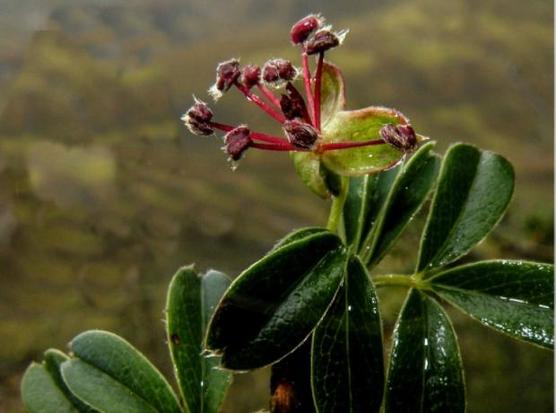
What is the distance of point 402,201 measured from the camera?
56 centimetres

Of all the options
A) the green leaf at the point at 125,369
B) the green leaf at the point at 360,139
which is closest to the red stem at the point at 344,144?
the green leaf at the point at 360,139

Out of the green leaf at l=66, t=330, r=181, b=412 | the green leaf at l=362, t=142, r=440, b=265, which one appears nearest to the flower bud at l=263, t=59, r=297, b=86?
the green leaf at l=362, t=142, r=440, b=265

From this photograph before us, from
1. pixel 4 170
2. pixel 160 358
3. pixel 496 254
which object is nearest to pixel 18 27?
pixel 4 170

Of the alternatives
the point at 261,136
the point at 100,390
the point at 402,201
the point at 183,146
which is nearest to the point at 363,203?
the point at 402,201

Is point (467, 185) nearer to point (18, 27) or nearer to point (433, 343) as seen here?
point (433, 343)

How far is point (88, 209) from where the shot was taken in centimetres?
170

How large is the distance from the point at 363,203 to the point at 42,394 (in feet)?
0.94

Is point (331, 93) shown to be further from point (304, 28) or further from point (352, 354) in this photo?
point (352, 354)

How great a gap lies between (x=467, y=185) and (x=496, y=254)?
0.95 metres

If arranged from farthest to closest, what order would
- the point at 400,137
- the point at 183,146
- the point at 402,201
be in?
the point at 183,146, the point at 402,201, the point at 400,137

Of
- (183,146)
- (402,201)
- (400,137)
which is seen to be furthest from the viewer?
(183,146)

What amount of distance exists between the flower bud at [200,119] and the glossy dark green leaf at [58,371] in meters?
0.24

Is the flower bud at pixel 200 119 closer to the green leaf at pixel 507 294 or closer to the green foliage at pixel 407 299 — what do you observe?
the green foliage at pixel 407 299

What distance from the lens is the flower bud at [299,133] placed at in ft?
1.48
